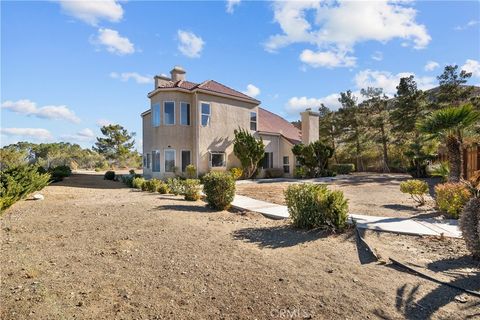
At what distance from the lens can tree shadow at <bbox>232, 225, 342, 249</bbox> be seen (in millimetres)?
5708

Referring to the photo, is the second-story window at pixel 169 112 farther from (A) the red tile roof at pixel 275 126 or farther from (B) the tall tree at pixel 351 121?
(B) the tall tree at pixel 351 121

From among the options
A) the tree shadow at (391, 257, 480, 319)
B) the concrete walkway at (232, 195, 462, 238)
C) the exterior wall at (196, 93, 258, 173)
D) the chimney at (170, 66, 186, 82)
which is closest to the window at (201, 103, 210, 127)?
the exterior wall at (196, 93, 258, 173)

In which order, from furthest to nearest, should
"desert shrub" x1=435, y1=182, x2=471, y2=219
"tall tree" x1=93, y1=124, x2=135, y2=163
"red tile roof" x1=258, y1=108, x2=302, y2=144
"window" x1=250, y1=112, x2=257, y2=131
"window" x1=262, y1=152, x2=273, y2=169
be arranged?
"tall tree" x1=93, y1=124, x2=135, y2=163 → "red tile roof" x1=258, y1=108, x2=302, y2=144 → "window" x1=262, y1=152, x2=273, y2=169 → "window" x1=250, y1=112, x2=257, y2=131 → "desert shrub" x1=435, y1=182, x2=471, y2=219

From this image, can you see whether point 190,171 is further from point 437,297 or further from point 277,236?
point 437,297

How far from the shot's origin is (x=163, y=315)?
3168 mm

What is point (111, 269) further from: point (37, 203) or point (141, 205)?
point (37, 203)

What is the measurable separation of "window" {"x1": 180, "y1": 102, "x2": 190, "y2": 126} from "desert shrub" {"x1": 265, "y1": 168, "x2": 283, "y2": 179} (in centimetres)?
809

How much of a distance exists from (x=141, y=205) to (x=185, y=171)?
1074 cm

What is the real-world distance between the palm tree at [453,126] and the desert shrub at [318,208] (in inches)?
235

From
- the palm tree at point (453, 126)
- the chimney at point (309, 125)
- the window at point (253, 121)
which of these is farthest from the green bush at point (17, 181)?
the chimney at point (309, 125)

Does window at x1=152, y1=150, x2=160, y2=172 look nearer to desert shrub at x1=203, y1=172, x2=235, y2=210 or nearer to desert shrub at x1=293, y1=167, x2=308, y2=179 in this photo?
desert shrub at x1=293, y1=167, x2=308, y2=179

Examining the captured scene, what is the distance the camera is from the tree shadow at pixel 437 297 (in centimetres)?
328

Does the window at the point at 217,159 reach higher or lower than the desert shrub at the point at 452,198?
higher

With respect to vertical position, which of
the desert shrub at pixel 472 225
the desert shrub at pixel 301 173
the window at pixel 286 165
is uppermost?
the window at pixel 286 165
